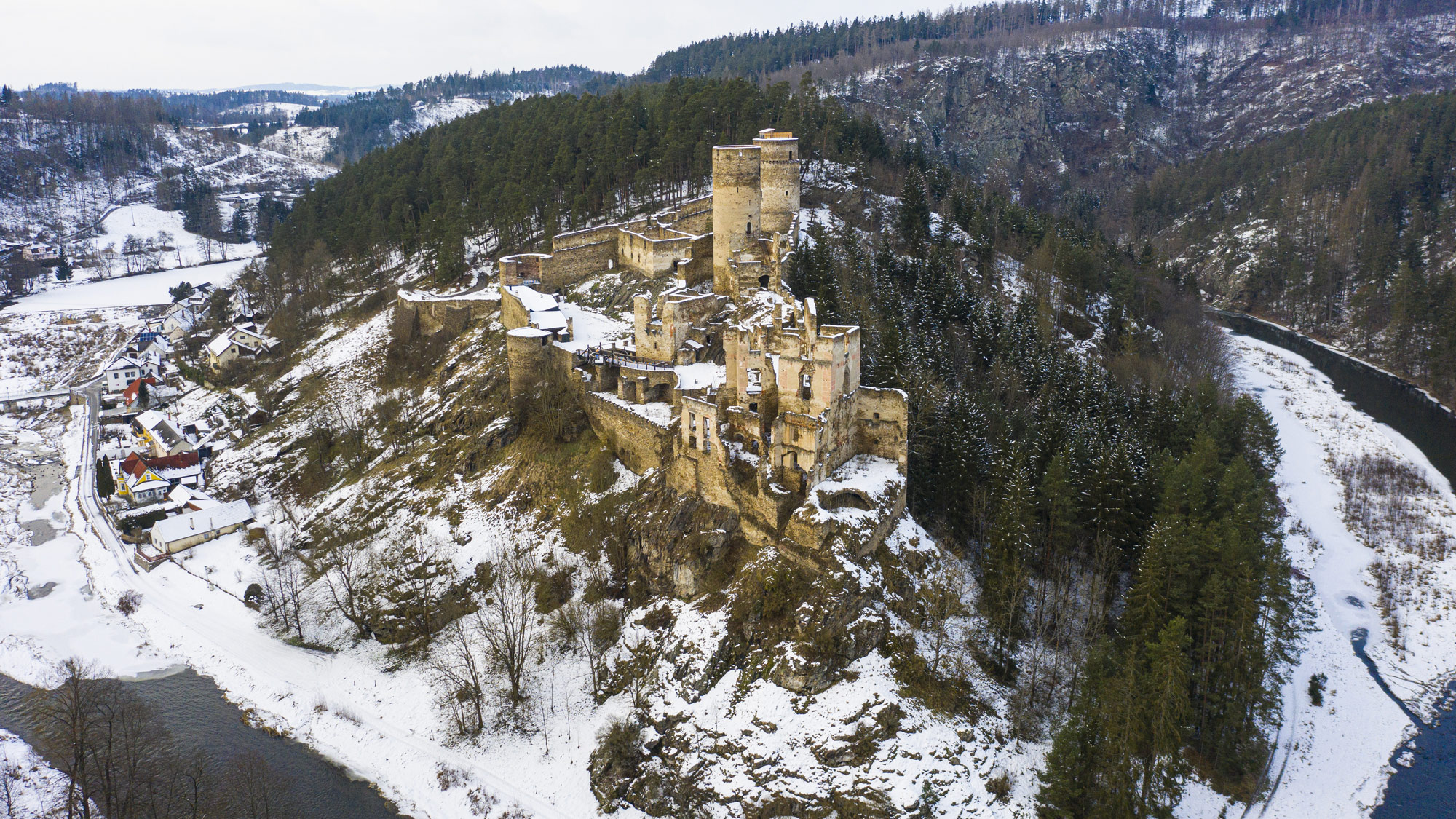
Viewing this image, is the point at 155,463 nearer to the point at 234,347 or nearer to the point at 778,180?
the point at 234,347

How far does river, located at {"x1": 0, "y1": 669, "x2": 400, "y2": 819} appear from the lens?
3102 cm

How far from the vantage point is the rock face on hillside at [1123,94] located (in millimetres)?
151250

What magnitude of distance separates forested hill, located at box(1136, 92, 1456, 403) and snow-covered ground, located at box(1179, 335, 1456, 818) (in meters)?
19.6

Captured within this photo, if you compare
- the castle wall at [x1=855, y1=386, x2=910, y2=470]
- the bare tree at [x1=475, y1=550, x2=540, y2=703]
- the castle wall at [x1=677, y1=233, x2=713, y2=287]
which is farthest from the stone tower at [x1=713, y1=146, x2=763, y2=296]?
the bare tree at [x1=475, y1=550, x2=540, y2=703]

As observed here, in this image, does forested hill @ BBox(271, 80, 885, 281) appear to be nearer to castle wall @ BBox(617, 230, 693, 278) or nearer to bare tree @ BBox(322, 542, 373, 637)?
castle wall @ BBox(617, 230, 693, 278)

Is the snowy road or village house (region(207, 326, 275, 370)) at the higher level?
village house (region(207, 326, 275, 370))

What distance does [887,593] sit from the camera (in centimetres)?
3144

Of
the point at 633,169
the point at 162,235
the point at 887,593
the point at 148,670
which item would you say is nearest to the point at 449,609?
the point at 148,670

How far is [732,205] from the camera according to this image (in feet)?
158

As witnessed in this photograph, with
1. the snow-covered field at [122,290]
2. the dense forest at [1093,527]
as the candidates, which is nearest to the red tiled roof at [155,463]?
the dense forest at [1093,527]

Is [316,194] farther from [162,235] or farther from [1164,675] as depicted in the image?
[1164,675]

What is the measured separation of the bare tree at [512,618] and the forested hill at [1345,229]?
71.1m

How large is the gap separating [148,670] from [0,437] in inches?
1603

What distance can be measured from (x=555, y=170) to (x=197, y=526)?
4147 cm
